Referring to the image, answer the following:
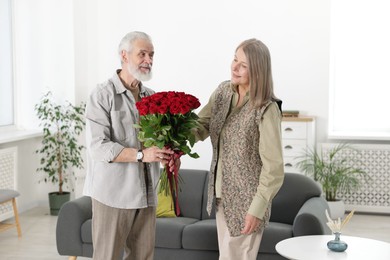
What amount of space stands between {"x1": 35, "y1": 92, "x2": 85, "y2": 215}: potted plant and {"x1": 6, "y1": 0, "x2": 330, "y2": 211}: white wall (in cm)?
14

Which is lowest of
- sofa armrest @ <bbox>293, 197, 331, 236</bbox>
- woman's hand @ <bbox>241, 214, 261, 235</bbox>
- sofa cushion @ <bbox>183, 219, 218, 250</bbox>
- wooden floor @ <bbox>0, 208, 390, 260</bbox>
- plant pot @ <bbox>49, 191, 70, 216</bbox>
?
wooden floor @ <bbox>0, 208, 390, 260</bbox>

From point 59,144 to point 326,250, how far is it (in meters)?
4.14

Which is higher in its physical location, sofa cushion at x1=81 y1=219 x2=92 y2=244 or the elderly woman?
the elderly woman

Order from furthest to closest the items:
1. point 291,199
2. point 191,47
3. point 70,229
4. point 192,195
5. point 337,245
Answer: point 191,47 → point 192,195 → point 291,199 → point 70,229 → point 337,245

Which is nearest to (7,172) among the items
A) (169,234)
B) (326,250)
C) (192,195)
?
(192,195)

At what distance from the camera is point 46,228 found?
21.1 ft

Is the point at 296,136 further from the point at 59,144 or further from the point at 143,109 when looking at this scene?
the point at 143,109

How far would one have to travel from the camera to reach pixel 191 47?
7.61 m

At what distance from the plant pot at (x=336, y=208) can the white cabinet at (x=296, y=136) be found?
0.59 meters

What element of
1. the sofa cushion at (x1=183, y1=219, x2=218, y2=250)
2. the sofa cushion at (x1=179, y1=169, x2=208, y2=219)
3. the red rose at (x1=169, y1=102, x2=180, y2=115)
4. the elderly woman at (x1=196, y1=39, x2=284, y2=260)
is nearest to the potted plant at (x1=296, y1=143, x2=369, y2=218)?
the sofa cushion at (x1=179, y1=169, x2=208, y2=219)

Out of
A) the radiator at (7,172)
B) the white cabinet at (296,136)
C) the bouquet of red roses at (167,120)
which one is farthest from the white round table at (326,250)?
the radiator at (7,172)

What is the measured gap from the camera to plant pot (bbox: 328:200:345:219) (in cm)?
671

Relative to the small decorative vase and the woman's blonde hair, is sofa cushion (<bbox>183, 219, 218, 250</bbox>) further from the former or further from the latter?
the woman's blonde hair

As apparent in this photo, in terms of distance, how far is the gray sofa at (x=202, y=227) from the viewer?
457 centimetres
